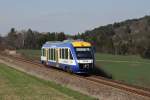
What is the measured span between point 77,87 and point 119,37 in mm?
103810

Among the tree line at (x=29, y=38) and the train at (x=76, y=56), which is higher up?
the tree line at (x=29, y=38)

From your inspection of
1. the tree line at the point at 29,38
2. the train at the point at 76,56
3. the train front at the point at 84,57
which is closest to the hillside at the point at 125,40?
the tree line at the point at 29,38

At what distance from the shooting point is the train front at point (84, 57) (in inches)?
1312

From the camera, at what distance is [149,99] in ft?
56.3

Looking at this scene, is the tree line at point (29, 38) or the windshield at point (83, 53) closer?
the windshield at point (83, 53)

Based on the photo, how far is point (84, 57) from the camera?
33719mm

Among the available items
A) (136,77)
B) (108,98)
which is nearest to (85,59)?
(136,77)

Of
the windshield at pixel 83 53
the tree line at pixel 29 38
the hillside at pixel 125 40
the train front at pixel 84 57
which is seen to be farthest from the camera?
the tree line at pixel 29 38

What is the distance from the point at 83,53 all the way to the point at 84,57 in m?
0.46

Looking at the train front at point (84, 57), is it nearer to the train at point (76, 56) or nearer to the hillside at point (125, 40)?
the train at point (76, 56)

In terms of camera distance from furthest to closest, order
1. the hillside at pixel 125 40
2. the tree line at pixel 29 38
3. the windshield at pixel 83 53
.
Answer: the tree line at pixel 29 38 < the hillside at pixel 125 40 < the windshield at pixel 83 53

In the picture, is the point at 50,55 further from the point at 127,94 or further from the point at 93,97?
the point at 127,94

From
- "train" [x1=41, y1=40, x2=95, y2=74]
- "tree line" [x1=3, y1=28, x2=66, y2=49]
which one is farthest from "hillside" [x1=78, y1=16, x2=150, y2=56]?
"train" [x1=41, y1=40, x2=95, y2=74]

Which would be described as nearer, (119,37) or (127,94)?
(127,94)
